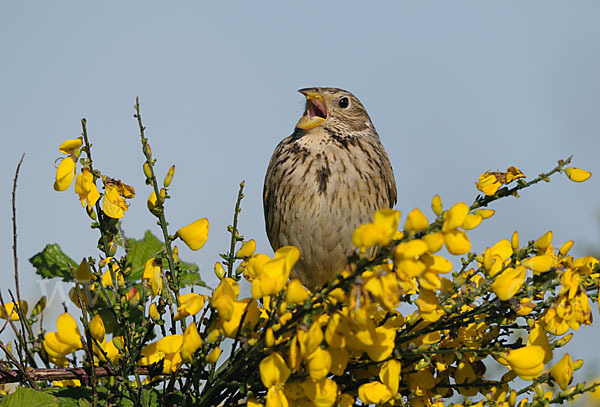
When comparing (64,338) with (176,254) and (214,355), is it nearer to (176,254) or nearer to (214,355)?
(176,254)

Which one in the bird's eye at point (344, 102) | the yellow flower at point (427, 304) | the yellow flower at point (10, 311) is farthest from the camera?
the bird's eye at point (344, 102)

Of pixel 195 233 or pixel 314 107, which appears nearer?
pixel 195 233

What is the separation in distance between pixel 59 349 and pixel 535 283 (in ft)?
3.66

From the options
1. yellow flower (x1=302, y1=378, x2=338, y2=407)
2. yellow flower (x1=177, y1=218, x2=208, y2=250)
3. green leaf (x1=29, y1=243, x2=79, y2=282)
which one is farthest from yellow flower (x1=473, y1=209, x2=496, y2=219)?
green leaf (x1=29, y1=243, x2=79, y2=282)

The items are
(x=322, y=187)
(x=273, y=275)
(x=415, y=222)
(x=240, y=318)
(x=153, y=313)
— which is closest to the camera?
(x=415, y=222)

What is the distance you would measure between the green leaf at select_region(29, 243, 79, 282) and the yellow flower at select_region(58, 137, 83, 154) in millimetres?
914

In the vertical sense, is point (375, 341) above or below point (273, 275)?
below

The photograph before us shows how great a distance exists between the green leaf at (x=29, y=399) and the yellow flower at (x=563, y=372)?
112 centimetres

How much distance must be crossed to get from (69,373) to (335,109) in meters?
2.18

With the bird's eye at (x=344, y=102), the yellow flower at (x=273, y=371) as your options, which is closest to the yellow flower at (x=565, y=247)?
the yellow flower at (x=273, y=371)

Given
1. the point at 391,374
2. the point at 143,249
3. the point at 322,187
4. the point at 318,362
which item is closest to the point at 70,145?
the point at 318,362

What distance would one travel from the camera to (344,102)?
Result: 375 cm

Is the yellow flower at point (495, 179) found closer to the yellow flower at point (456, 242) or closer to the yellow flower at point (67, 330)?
the yellow flower at point (456, 242)

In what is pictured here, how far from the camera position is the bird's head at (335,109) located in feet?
11.8
